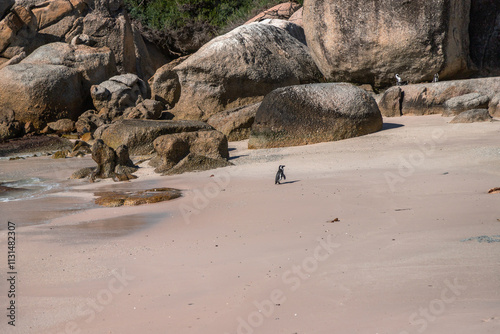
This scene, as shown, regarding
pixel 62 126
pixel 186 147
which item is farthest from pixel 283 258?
pixel 62 126

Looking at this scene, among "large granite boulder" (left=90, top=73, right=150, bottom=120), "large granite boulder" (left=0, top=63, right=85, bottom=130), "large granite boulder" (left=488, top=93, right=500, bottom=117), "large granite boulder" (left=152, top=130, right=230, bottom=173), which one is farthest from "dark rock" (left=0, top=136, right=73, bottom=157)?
"large granite boulder" (left=488, top=93, right=500, bottom=117)

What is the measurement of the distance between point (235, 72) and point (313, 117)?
3.42 meters

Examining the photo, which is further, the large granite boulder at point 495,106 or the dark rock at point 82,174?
the large granite boulder at point 495,106

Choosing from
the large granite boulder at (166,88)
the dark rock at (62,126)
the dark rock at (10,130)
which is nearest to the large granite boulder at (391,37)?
the large granite boulder at (166,88)

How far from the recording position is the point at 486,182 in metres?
5.79

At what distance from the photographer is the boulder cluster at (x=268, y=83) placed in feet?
32.4

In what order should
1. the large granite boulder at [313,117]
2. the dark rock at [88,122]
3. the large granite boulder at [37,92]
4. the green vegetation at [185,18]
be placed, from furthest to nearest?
the green vegetation at [185,18], the large granite boulder at [37,92], the dark rock at [88,122], the large granite boulder at [313,117]

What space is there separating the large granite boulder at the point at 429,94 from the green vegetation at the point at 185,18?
13119mm

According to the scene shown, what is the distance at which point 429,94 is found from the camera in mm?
11086

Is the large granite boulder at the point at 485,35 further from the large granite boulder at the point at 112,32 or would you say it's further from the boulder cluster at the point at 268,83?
the large granite boulder at the point at 112,32

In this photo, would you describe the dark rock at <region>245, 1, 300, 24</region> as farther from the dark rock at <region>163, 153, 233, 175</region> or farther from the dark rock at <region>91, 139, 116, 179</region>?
the dark rock at <region>163, 153, 233, 175</region>

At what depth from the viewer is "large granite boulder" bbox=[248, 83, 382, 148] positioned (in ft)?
32.3

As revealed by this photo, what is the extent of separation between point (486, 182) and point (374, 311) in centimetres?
333

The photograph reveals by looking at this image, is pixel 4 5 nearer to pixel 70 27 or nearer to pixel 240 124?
pixel 70 27
